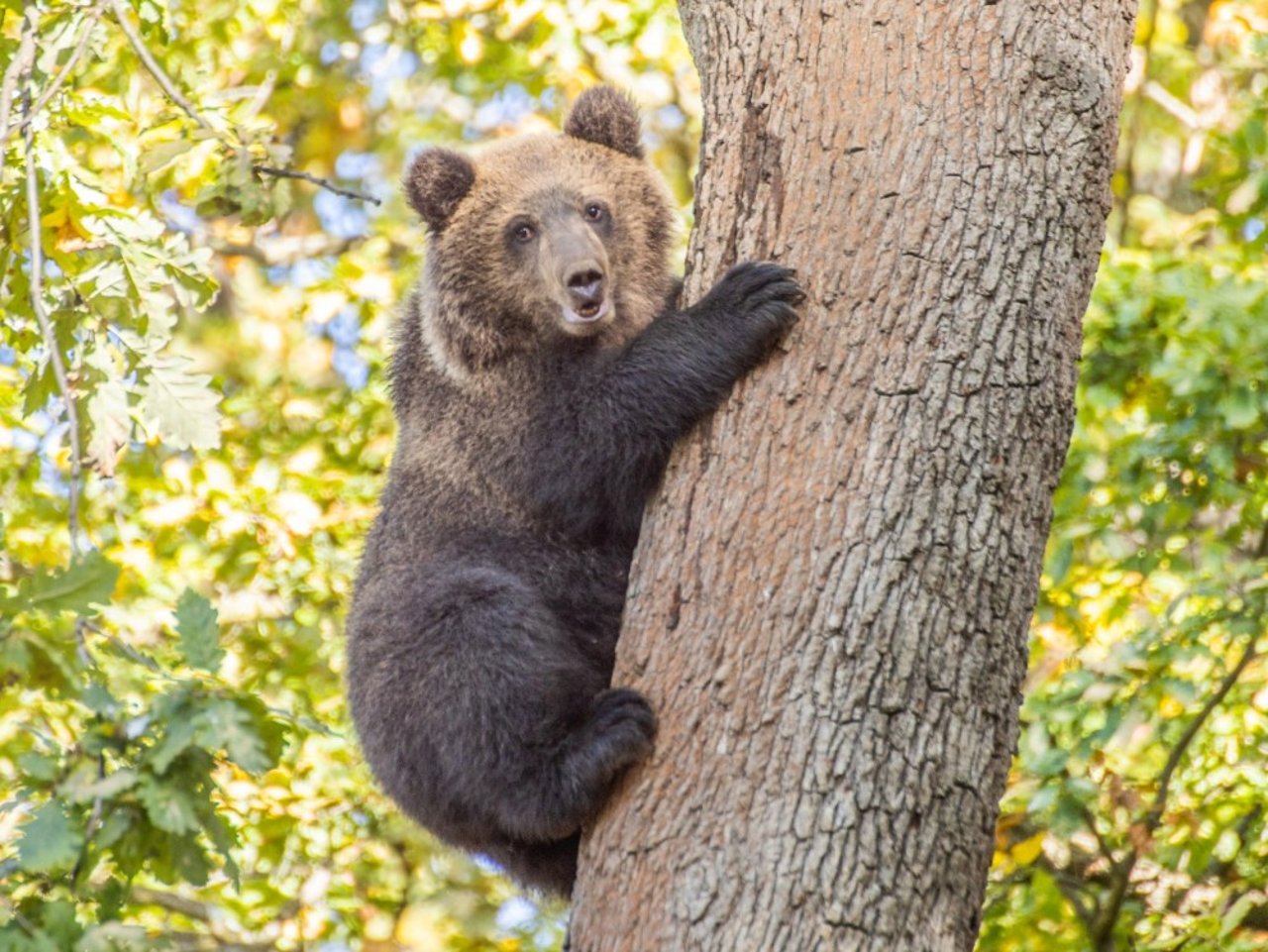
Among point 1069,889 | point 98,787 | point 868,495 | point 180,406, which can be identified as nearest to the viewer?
point 98,787

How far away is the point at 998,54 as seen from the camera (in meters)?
3.67

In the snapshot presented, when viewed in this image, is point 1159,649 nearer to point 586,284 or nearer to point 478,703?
point 586,284

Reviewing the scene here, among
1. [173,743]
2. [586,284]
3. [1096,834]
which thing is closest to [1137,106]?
[1096,834]

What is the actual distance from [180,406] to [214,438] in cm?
16

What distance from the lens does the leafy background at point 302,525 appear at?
3.21 m

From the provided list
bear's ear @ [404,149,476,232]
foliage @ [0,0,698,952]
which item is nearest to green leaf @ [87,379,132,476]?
foliage @ [0,0,698,952]

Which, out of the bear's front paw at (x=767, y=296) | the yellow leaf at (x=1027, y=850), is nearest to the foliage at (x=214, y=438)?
the bear's front paw at (x=767, y=296)

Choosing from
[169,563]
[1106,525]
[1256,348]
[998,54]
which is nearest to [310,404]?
[169,563]

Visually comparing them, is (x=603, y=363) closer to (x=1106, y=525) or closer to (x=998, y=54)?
(x=998, y=54)

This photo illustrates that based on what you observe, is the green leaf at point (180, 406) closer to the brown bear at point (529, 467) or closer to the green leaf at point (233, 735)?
the brown bear at point (529, 467)

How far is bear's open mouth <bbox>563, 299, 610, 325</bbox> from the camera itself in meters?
5.35

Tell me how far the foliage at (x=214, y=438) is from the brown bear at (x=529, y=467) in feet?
1.79

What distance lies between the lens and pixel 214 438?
4051 millimetres

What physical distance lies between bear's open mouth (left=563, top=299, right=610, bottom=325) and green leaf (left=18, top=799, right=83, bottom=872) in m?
2.91
